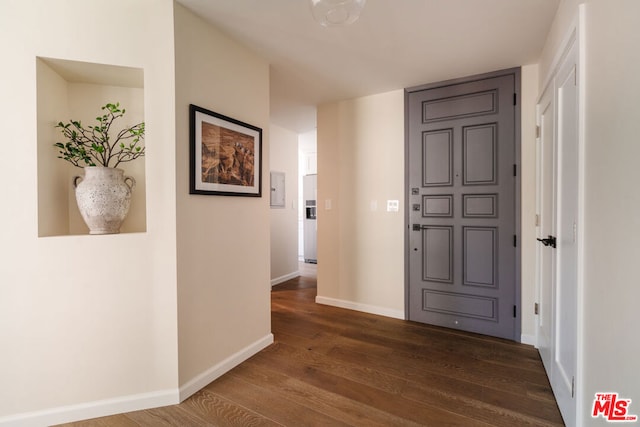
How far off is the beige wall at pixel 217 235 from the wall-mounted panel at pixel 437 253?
5.44 ft

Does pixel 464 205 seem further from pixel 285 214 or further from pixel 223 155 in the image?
pixel 285 214

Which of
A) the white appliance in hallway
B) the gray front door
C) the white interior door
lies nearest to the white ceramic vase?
the white interior door

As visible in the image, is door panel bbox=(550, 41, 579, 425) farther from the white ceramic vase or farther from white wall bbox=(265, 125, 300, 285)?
white wall bbox=(265, 125, 300, 285)

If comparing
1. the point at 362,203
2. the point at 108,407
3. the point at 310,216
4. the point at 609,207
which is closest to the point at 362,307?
the point at 362,203

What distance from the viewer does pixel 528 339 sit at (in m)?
2.59

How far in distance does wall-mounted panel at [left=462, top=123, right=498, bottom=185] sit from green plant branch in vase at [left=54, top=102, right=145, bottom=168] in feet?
9.01

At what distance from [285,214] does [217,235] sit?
2.87 metres

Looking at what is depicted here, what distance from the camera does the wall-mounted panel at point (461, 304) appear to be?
2.77 m

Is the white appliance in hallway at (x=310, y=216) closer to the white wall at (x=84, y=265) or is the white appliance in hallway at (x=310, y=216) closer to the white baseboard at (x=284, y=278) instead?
the white baseboard at (x=284, y=278)

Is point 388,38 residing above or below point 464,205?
above

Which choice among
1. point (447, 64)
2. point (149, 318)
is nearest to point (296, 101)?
point (447, 64)

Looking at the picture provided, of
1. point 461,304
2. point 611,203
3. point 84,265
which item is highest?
point 611,203

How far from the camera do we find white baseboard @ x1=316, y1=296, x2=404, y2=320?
3.24m

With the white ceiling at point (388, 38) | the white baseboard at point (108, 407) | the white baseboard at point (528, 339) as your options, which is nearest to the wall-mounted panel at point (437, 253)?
the white baseboard at point (528, 339)
